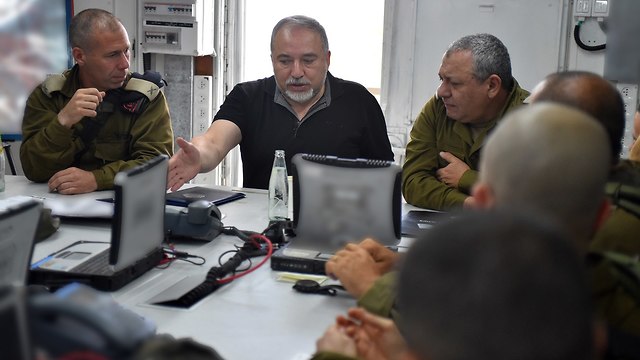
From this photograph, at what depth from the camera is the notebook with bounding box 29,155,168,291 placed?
1868 millimetres

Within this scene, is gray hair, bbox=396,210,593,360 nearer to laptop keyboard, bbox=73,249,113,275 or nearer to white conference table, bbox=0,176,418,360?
white conference table, bbox=0,176,418,360

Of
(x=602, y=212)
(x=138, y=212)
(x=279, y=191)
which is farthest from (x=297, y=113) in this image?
(x=602, y=212)

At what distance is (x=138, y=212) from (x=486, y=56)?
1.55 m

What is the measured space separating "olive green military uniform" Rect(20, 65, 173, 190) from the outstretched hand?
360mm

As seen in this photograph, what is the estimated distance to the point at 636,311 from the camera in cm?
129

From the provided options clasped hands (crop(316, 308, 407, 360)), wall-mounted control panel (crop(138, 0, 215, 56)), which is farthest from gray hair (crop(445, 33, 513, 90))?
wall-mounted control panel (crop(138, 0, 215, 56))

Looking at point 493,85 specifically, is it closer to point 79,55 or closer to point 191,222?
point 191,222

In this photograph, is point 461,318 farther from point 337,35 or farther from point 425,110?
point 337,35

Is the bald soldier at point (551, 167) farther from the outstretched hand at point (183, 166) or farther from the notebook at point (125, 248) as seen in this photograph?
the outstretched hand at point (183, 166)

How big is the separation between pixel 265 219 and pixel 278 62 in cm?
85

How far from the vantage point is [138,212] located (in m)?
1.95

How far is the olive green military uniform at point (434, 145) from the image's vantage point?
285 cm

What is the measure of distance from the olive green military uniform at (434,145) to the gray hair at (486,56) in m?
0.10

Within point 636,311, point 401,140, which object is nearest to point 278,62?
point 401,140
